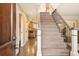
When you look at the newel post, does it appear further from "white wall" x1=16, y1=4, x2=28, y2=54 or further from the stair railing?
"white wall" x1=16, y1=4, x2=28, y2=54

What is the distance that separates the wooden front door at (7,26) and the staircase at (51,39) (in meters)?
0.34

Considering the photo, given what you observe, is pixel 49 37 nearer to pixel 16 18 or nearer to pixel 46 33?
pixel 46 33

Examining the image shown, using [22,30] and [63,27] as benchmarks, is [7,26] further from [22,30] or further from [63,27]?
[63,27]

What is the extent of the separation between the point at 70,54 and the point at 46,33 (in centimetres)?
36

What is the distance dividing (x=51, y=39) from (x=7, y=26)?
536mm

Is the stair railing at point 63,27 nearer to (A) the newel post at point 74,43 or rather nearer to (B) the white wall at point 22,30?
(A) the newel post at point 74,43

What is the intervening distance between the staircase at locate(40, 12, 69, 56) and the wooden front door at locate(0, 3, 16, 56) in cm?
34

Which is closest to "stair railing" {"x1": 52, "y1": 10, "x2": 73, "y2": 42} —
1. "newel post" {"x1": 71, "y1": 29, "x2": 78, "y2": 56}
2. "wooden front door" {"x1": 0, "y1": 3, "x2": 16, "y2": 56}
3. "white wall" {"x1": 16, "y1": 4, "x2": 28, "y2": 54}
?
"newel post" {"x1": 71, "y1": 29, "x2": 78, "y2": 56}

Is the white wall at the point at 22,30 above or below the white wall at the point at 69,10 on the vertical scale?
below

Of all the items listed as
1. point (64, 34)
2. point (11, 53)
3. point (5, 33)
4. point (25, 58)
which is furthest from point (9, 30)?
point (64, 34)

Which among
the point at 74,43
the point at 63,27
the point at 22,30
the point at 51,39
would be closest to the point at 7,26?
the point at 22,30

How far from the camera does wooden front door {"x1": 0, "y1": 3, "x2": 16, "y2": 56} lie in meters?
1.64

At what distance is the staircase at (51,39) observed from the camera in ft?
5.33

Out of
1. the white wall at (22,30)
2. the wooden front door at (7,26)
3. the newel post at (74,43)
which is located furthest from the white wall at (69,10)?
the wooden front door at (7,26)
